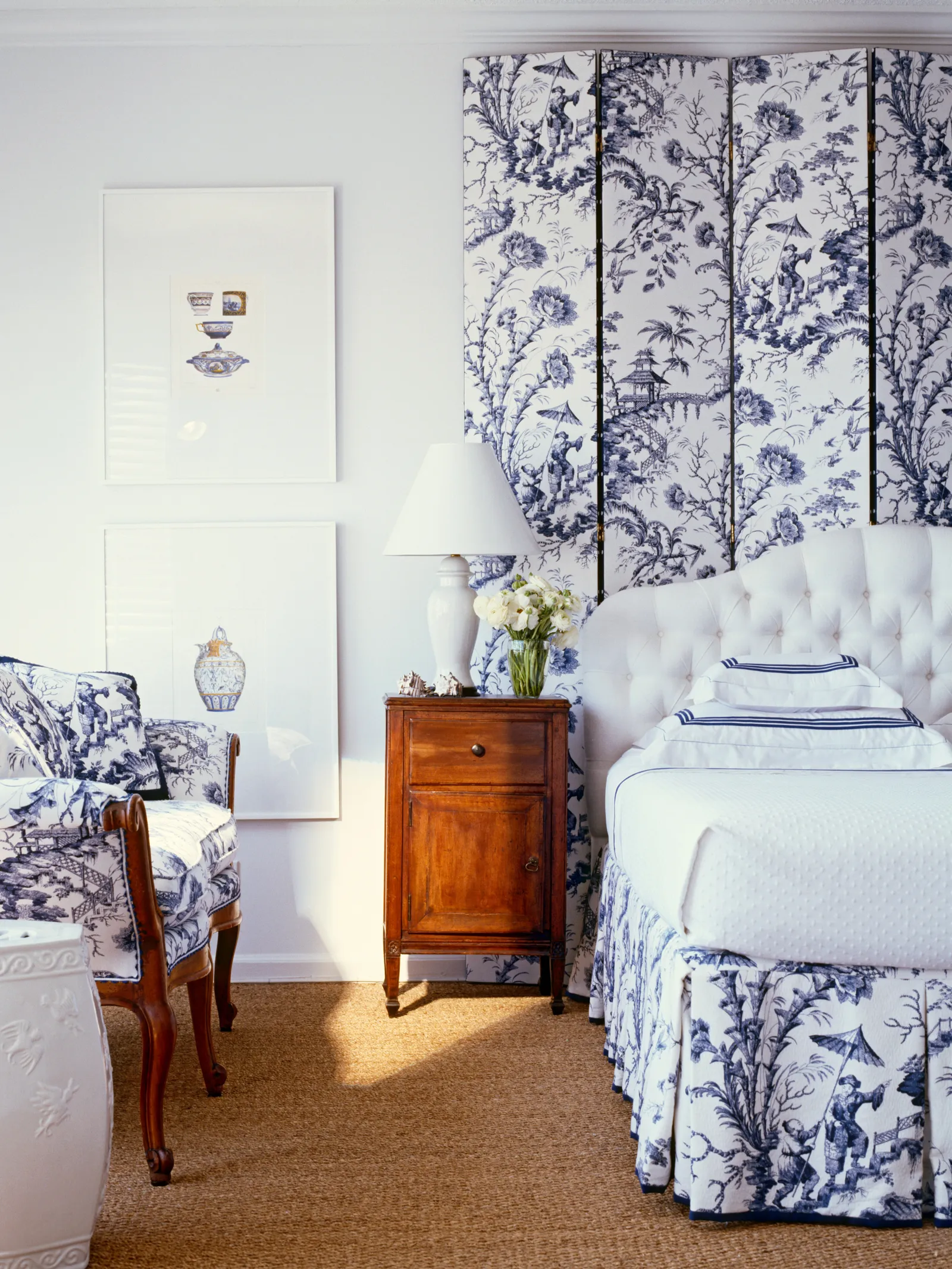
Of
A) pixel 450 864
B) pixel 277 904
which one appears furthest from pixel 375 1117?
pixel 277 904

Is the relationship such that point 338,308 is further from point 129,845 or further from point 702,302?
point 129,845

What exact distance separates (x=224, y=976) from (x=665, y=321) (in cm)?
224

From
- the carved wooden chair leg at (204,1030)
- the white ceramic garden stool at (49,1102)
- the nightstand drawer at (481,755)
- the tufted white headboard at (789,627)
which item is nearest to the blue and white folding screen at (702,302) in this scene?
the tufted white headboard at (789,627)

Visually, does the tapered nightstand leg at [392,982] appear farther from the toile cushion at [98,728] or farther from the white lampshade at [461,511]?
the white lampshade at [461,511]

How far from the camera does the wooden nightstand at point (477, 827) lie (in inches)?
111

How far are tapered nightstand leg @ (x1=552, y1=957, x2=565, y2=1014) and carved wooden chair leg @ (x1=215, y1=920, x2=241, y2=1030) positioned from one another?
83 cm

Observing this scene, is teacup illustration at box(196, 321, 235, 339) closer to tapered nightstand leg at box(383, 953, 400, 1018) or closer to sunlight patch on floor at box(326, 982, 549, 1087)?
tapered nightstand leg at box(383, 953, 400, 1018)

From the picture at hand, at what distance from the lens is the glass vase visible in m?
3.00

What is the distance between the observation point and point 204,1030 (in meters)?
2.31

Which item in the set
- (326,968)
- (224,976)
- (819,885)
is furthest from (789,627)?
(224,976)

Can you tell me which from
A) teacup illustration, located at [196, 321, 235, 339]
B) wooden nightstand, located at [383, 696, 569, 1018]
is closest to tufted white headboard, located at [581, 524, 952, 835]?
wooden nightstand, located at [383, 696, 569, 1018]

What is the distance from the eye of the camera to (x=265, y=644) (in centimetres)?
329

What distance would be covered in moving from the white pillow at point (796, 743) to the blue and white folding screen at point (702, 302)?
68cm

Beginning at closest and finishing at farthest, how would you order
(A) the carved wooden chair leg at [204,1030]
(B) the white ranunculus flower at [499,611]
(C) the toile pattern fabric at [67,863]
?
(C) the toile pattern fabric at [67,863] < (A) the carved wooden chair leg at [204,1030] < (B) the white ranunculus flower at [499,611]
